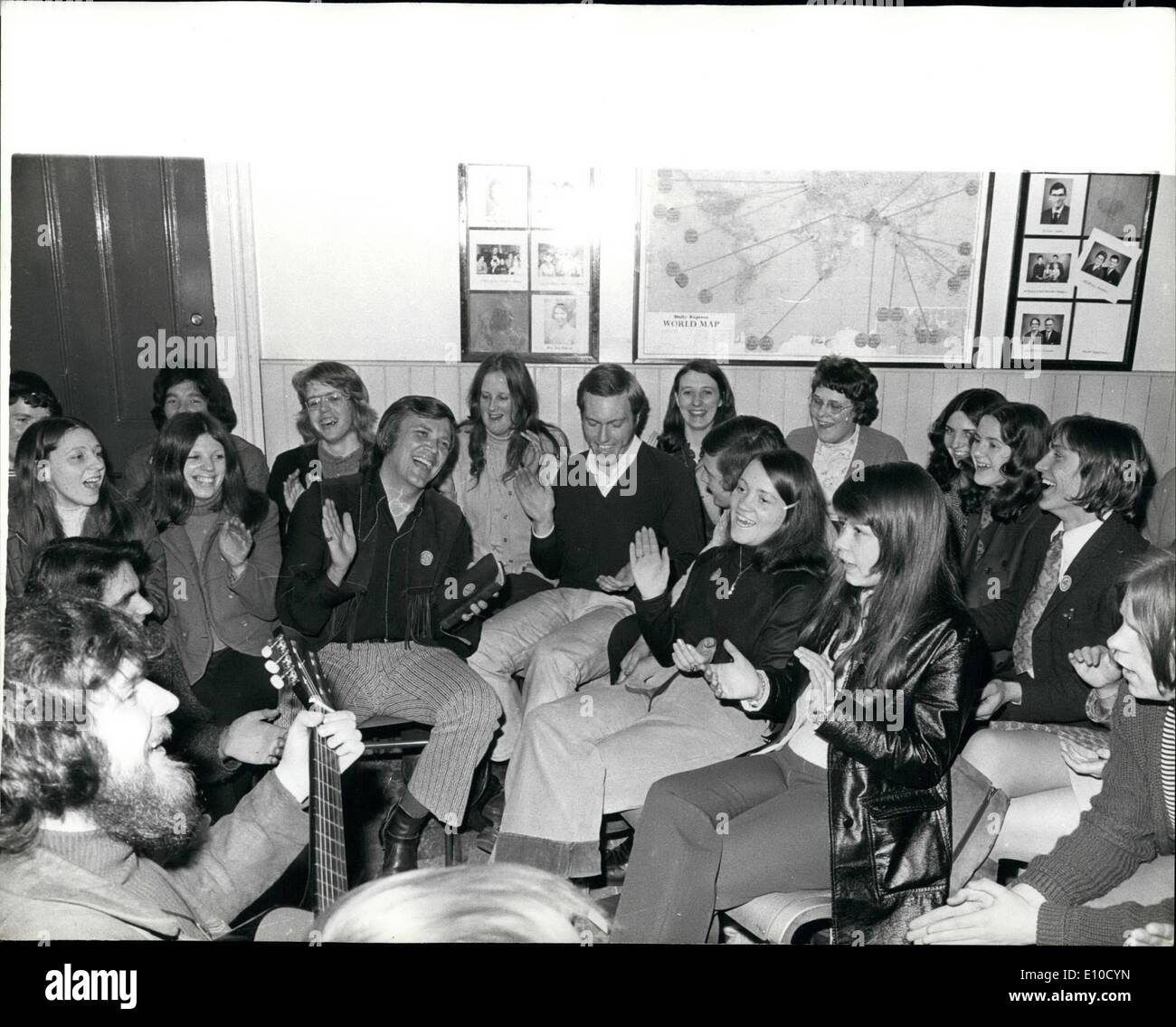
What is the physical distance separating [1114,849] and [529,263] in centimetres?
195

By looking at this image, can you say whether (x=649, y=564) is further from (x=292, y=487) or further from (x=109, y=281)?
(x=109, y=281)

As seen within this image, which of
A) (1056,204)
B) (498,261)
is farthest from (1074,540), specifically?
(498,261)

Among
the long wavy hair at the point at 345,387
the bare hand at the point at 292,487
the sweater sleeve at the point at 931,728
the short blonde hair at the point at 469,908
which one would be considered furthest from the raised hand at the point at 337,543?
the sweater sleeve at the point at 931,728

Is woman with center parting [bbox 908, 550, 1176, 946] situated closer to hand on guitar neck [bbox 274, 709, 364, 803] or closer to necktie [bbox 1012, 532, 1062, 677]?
necktie [bbox 1012, 532, 1062, 677]

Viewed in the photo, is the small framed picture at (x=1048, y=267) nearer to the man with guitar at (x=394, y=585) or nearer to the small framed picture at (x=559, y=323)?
the small framed picture at (x=559, y=323)

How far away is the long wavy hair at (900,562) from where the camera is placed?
218cm

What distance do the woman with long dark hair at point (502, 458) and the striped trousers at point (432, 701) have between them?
0.28 m

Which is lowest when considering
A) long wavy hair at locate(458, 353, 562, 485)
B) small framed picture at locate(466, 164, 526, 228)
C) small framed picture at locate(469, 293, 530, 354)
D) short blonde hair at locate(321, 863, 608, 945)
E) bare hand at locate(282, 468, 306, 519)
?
short blonde hair at locate(321, 863, 608, 945)

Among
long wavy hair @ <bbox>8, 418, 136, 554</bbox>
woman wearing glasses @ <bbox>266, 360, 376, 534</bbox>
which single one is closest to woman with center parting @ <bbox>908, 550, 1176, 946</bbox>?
woman wearing glasses @ <bbox>266, 360, 376, 534</bbox>

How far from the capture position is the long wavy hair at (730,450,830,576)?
2.43 m

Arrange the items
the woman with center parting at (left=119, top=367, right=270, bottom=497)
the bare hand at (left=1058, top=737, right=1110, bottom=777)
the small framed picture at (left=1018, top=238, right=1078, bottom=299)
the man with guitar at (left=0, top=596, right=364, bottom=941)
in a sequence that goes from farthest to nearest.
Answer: the woman with center parting at (left=119, top=367, right=270, bottom=497) < the small framed picture at (left=1018, top=238, right=1078, bottom=299) < the bare hand at (left=1058, top=737, right=1110, bottom=777) < the man with guitar at (left=0, top=596, right=364, bottom=941)

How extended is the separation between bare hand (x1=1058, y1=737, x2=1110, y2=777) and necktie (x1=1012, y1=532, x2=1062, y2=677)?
22 cm

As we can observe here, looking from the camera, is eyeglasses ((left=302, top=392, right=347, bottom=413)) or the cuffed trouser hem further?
eyeglasses ((left=302, top=392, right=347, bottom=413))
